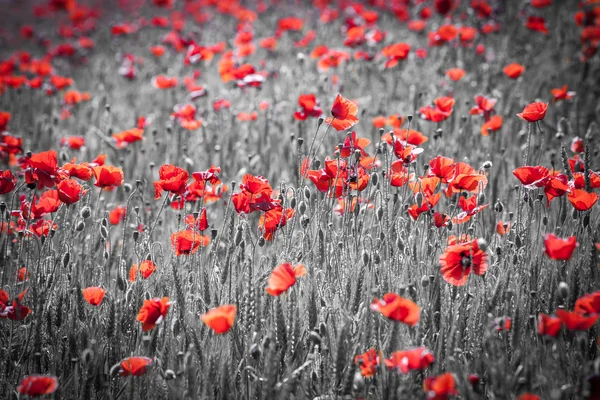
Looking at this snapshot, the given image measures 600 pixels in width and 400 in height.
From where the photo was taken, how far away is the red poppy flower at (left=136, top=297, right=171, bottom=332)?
1.77m

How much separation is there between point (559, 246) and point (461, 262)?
318mm

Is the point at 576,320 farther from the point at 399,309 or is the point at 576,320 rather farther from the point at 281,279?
the point at 281,279

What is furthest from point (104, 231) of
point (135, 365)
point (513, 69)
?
point (513, 69)

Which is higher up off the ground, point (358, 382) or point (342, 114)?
point (342, 114)

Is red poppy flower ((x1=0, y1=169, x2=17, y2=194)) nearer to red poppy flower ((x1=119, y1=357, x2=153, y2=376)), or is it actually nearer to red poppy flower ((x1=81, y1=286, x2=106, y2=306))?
red poppy flower ((x1=81, y1=286, x2=106, y2=306))

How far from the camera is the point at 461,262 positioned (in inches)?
76.3

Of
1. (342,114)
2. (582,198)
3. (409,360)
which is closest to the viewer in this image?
(409,360)

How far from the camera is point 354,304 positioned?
2008 millimetres

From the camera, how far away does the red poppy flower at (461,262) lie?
6.33 ft

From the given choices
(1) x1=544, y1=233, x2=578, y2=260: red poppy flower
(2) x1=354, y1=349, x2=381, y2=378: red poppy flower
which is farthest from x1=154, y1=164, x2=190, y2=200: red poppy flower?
(1) x1=544, y1=233, x2=578, y2=260: red poppy flower

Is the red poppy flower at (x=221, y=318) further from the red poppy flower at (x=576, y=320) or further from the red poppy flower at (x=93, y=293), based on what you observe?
the red poppy flower at (x=576, y=320)

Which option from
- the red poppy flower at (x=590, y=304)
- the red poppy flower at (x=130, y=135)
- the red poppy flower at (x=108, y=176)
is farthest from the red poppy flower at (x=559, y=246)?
the red poppy flower at (x=130, y=135)

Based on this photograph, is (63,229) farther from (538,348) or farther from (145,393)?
(538,348)

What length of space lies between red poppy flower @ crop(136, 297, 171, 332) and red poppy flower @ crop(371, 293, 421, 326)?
69 centimetres
